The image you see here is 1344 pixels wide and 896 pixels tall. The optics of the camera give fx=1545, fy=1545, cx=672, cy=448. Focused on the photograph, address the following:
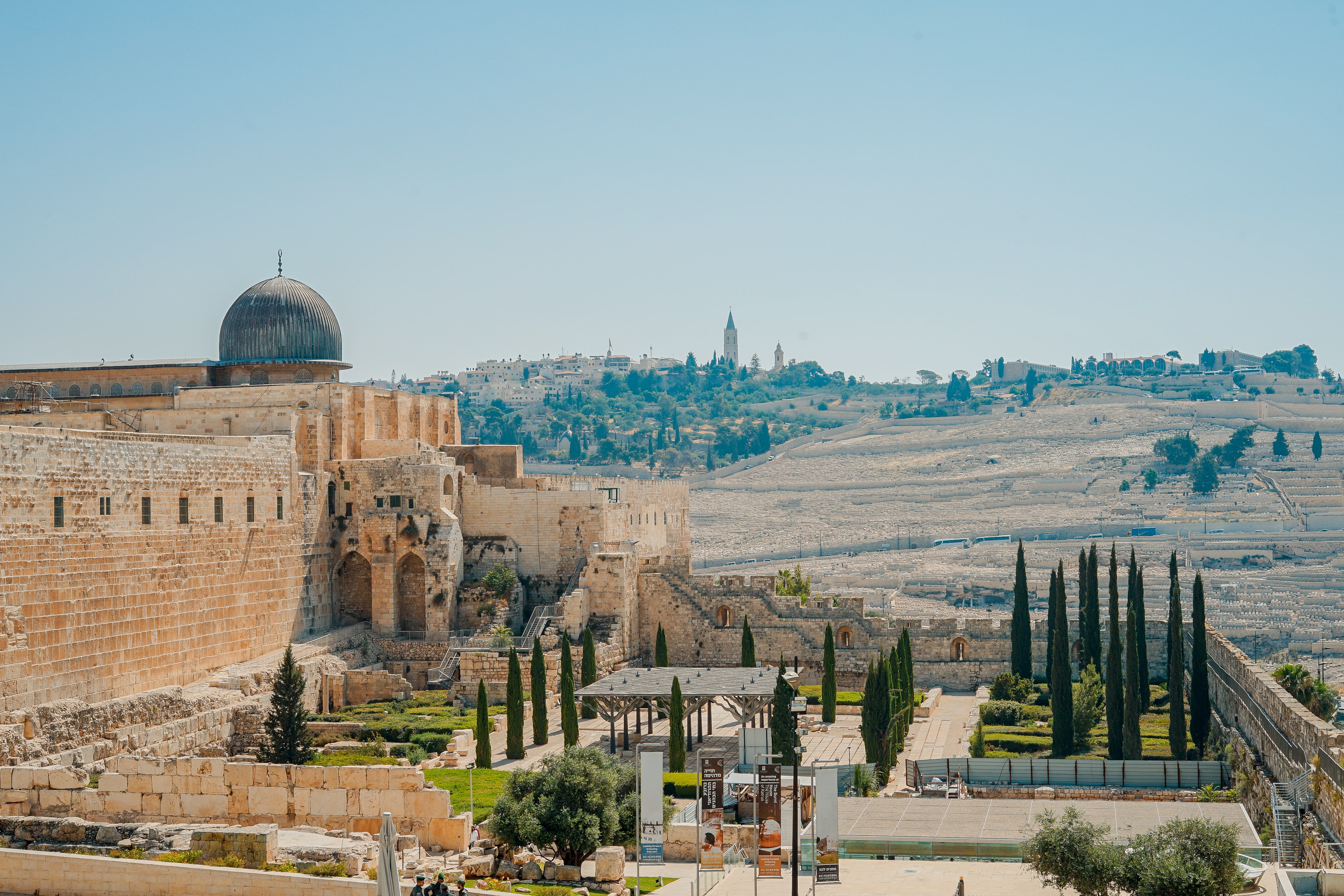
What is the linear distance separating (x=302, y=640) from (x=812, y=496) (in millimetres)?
125831

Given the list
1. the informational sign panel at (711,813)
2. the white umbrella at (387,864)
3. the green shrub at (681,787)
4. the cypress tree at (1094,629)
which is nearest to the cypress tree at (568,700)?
the green shrub at (681,787)

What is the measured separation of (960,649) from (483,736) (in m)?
18.4

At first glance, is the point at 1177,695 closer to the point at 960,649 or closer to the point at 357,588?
the point at 960,649

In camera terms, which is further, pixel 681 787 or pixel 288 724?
pixel 288 724

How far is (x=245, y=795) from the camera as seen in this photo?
920 inches

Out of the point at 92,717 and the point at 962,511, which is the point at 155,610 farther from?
the point at 962,511

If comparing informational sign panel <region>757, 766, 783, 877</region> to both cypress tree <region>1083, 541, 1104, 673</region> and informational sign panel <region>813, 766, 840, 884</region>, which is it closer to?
informational sign panel <region>813, 766, 840, 884</region>

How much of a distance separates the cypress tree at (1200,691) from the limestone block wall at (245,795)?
17455mm

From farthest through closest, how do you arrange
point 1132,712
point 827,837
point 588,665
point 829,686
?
point 829,686, point 588,665, point 1132,712, point 827,837

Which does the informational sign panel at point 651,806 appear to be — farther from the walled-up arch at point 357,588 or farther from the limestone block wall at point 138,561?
Result: the walled-up arch at point 357,588

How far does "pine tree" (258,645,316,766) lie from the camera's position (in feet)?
97.5

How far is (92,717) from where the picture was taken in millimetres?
27938

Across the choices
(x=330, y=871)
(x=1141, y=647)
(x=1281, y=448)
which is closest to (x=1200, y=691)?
(x=1141, y=647)

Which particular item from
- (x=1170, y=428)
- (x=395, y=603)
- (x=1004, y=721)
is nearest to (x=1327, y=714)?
(x=1004, y=721)
